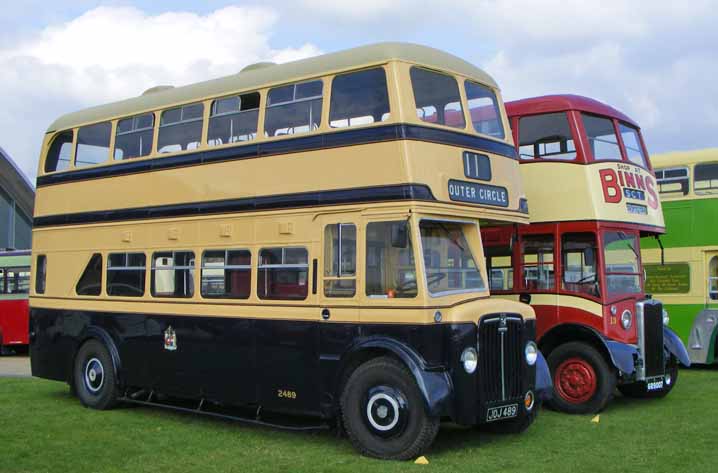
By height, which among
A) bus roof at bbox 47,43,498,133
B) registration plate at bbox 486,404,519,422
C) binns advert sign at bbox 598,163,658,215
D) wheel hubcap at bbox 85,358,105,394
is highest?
bus roof at bbox 47,43,498,133

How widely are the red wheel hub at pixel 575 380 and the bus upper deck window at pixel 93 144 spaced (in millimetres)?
7146

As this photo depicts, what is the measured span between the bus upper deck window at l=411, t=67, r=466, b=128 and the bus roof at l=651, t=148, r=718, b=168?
29.2 feet

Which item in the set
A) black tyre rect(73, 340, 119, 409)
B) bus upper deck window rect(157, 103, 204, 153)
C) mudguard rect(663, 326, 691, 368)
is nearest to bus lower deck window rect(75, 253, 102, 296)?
black tyre rect(73, 340, 119, 409)

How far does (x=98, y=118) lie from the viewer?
13.7 metres

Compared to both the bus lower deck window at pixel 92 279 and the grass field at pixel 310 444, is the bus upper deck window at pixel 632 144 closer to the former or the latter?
the grass field at pixel 310 444

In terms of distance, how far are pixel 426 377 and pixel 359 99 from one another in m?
3.14

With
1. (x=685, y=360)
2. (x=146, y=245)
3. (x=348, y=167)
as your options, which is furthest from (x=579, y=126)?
(x=146, y=245)

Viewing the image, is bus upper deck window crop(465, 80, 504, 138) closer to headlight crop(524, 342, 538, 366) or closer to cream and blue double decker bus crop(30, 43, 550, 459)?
cream and blue double decker bus crop(30, 43, 550, 459)

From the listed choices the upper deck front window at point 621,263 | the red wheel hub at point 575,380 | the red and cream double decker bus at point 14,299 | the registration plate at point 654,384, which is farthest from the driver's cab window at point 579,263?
the red and cream double decker bus at point 14,299

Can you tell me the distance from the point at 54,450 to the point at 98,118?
5604 millimetres

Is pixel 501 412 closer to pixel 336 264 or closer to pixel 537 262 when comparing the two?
pixel 336 264

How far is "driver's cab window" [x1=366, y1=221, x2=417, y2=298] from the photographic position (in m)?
9.37

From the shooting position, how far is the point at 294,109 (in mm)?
10711

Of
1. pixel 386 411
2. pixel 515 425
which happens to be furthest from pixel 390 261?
pixel 515 425
